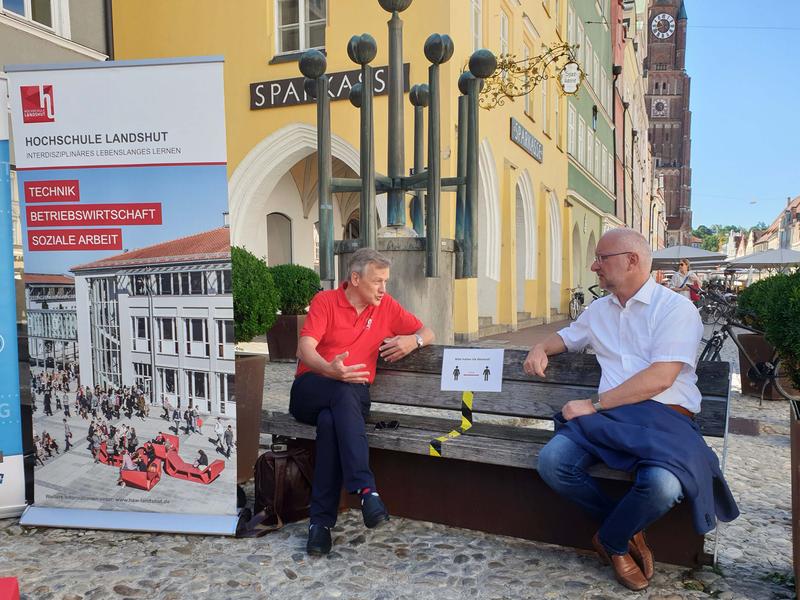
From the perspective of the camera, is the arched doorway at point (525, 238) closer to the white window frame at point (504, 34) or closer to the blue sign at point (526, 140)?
the blue sign at point (526, 140)

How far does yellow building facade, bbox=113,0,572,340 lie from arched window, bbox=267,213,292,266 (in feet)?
0.09

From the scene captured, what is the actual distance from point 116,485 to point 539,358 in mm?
2254

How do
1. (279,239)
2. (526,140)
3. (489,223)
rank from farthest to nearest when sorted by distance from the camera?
(526,140) < (279,239) < (489,223)

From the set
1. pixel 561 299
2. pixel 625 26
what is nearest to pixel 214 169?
pixel 561 299

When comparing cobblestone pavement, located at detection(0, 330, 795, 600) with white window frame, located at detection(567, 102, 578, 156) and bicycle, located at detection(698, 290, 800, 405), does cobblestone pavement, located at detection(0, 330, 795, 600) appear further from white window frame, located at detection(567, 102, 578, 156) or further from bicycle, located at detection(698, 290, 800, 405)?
white window frame, located at detection(567, 102, 578, 156)

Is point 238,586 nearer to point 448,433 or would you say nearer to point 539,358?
point 448,433

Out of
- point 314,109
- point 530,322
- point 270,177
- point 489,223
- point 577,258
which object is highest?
point 314,109

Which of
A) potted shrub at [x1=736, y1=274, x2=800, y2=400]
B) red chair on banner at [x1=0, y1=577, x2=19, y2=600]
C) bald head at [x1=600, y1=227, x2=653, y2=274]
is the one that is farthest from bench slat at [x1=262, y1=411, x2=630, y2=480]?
potted shrub at [x1=736, y1=274, x2=800, y2=400]

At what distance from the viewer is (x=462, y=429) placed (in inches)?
144

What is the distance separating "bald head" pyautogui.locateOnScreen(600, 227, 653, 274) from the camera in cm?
313

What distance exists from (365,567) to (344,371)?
93 centimetres

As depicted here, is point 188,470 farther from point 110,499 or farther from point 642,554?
point 642,554

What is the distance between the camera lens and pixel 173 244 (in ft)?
11.3

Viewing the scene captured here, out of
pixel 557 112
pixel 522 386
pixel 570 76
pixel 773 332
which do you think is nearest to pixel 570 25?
pixel 557 112
